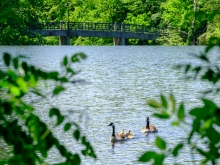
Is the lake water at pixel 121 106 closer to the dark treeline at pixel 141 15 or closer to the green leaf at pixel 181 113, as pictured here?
the green leaf at pixel 181 113

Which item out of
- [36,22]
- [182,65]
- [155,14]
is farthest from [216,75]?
[155,14]

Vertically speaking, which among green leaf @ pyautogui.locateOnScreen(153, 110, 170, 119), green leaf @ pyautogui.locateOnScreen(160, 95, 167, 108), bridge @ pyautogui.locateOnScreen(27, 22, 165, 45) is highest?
green leaf @ pyautogui.locateOnScreen(160, 95, 167, 108)

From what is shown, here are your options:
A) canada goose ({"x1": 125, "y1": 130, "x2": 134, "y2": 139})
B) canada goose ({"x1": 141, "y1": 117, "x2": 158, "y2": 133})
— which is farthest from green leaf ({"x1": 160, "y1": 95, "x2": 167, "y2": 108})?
canada goose ({"x1": 141, "y1": 117, "x2": 158, "y2": 133})

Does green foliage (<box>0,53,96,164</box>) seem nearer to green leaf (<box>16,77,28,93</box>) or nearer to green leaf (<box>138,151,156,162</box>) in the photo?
green leaf (<box>16,77,28,93</box>)

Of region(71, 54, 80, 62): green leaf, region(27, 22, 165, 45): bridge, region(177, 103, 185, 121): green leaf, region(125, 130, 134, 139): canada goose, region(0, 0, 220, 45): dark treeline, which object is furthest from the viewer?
region(27, 22, 165, 45): bridge

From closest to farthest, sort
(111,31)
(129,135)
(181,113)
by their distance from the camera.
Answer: (181,113) → (129,135) → (111,31)

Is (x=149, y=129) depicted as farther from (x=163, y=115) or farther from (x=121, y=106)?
(x=163, y=115)

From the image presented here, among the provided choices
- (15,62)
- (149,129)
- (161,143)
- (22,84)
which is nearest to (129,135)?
(149,129)

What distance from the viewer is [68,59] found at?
3410mm

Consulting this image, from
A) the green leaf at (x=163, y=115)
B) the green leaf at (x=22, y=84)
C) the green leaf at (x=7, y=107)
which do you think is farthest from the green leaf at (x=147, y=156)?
the green leaf at (x=7, y=107)

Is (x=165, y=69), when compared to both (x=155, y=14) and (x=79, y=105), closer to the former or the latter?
(x=79, y=105)

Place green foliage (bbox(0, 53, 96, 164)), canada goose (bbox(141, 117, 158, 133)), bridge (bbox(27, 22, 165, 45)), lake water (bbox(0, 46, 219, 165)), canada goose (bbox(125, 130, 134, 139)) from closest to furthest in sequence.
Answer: green foliage (bbox(0, 53, 96, 164))
lake water (bbox(0, 46, 219, 165))
canada goose (bbox(125, 130, 134, 139))
canada goose (bbox(141, 117, 158, 133))
bridge (bbox(27, 22, 165, 45))

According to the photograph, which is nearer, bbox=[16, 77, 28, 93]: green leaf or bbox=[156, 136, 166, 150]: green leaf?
bbox=[156, 136, 166, 150]: green leaf

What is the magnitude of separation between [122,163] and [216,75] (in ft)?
27.2
